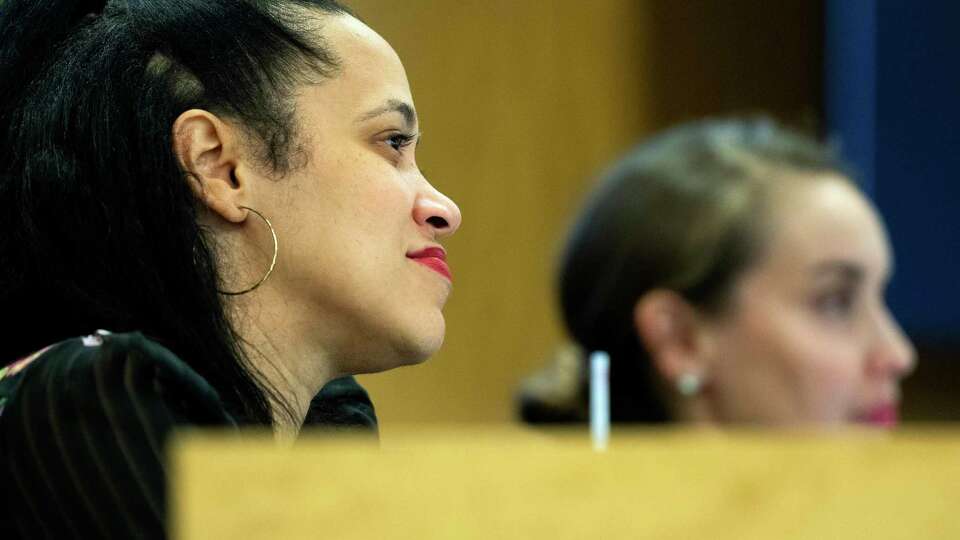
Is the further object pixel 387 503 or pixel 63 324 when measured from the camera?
pixel 63 324

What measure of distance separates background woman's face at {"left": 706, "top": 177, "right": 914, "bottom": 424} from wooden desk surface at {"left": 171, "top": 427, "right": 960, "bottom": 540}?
0.69 meters

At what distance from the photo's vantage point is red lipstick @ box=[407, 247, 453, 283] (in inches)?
50.8

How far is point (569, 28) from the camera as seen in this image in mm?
3021

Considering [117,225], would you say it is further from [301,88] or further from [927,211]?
[927,211]

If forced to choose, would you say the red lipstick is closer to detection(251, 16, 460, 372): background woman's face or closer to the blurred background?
detection(251, 16, 460, 372): background woman's face

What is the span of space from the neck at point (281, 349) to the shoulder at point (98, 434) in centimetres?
27

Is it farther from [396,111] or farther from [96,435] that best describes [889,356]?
[96,435]

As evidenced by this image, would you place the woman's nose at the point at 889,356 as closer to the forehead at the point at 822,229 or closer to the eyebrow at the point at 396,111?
the forehead at the point at 822,229

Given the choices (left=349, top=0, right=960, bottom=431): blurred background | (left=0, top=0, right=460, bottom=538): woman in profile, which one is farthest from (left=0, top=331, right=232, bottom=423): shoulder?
(left=349, top=0, right=960, bottom=431): blurred background

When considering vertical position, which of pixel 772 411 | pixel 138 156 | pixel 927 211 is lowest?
pixel 927 211

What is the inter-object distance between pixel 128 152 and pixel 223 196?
9 cm

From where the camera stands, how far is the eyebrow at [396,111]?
4.25 feet

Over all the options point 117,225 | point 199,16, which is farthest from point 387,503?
point 199,16

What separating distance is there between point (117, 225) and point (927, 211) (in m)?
1.85
